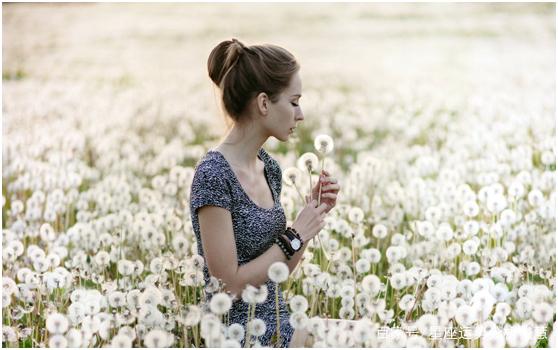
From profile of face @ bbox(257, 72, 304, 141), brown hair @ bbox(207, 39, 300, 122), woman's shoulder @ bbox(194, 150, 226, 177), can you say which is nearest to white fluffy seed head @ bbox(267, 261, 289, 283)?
woman's shoulder @ bbox(194, 150, 226, 177)

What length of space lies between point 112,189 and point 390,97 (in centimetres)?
585

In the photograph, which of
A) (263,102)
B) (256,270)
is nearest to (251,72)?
(263,102)

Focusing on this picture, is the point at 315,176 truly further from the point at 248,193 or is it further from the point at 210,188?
the point at 210,188

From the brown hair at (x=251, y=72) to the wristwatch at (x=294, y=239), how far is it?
0.53m

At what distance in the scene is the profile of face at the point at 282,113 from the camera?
3.71m

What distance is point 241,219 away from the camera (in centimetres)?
369

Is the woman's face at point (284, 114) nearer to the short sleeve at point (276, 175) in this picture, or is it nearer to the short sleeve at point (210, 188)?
the short sleeve at point (210, 188)

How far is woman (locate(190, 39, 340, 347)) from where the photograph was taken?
3.52 meters

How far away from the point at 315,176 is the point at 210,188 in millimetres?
3259

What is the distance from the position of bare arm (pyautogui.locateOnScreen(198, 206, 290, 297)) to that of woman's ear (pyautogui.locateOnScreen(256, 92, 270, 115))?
0.44m

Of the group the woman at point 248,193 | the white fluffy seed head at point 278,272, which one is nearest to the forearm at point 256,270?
the woman at point 248,193

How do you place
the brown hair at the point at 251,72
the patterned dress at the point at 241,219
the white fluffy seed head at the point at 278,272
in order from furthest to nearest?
1. the brown hair at the point at 251,72
2. the patterned dress at the point at 241,219
3. the white fluffy seed head at the point at 278,272

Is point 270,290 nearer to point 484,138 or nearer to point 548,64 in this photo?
point 484,138

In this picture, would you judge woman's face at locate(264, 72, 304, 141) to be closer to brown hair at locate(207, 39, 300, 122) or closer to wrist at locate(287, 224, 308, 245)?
brown hair at locate(207, 39, 300, 122)
